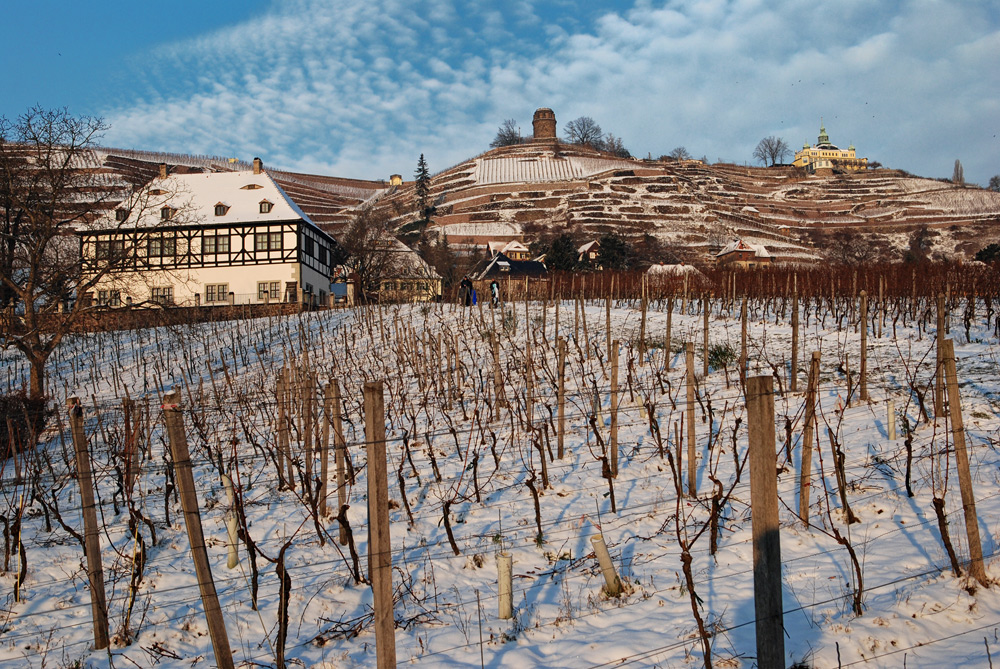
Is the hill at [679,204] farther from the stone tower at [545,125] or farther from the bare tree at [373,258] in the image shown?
the bare tree at [373,258]

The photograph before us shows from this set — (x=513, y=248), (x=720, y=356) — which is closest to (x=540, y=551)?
(x=720, y=356)

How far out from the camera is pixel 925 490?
6789 millimetres

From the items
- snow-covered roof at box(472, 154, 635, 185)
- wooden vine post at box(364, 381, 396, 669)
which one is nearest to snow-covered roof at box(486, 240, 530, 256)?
snow-covered roof at box(472, 154, 635, 185)

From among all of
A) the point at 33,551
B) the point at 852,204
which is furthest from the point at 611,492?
the point at 852,204

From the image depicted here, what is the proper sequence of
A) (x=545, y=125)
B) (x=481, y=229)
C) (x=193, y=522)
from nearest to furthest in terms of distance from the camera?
(x=193, y=522)
(x=481, y=229)
(x=545, y=125)

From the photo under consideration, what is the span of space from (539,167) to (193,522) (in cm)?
10417

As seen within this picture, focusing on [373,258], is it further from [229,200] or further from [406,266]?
[229,200]

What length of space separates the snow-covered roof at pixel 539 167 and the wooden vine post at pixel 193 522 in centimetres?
9628

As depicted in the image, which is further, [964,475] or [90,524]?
[964,475]

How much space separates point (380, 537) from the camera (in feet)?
12.0

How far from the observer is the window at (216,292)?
1330 inches

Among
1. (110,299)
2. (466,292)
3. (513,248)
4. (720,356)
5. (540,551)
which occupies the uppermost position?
(513,248)

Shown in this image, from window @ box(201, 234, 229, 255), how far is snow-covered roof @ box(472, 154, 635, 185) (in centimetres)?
6667

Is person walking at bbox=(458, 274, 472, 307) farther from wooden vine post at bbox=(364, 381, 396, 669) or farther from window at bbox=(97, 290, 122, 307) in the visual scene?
wooden vine post at bbox=(364, 381, 396, 669)
